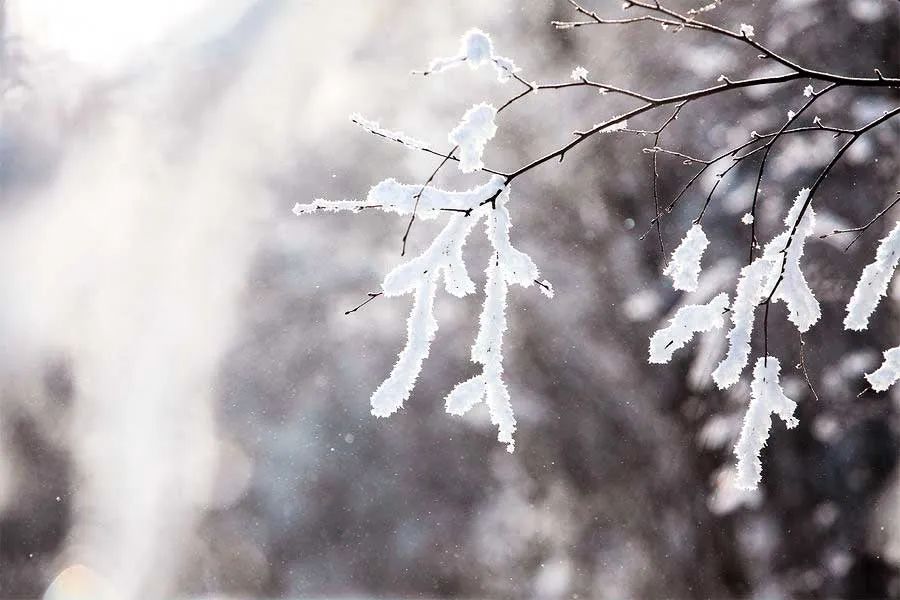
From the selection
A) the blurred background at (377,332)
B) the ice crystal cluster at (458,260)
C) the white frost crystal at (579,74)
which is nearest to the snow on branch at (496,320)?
the ice crystal cluster at (458,260)

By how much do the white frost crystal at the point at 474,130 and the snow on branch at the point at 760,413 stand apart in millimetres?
1078

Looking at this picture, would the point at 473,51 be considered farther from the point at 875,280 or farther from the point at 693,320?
the point at 875,280

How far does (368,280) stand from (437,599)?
3.08 m

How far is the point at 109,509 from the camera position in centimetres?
604

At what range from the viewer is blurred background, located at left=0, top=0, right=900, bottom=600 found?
5.68 meters

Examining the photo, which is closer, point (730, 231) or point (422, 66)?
point (730, 231)

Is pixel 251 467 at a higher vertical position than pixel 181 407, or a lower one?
lower

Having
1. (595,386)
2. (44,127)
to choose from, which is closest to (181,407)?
(44,127)

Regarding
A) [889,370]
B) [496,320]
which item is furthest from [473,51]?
[889,370]

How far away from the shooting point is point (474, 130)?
5.68 feet

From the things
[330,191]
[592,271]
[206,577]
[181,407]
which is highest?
[330,191]

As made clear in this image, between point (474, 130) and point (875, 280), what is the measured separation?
1.37 meters

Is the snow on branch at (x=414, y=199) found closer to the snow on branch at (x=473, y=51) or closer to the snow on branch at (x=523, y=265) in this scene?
the snow on branch at (x=523, y=265)

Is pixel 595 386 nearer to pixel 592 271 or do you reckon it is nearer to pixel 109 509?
pixel 592 271
